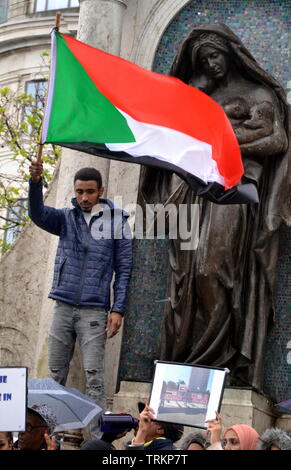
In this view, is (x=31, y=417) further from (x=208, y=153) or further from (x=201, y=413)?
(x=208, y=153)

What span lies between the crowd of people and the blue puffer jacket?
2286 millimetres

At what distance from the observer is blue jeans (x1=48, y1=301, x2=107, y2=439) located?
10359 mm

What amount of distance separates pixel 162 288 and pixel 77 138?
270 centimetres

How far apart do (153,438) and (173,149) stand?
2.94 m

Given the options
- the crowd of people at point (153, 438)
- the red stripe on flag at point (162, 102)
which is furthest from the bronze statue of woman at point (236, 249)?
the crowd of people at point (153, 438)

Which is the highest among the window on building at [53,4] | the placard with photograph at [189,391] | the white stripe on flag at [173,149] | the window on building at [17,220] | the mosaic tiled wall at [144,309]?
the window on building at [53,4]

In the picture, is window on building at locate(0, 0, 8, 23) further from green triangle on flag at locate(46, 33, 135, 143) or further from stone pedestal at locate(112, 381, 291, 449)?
green triangle on flag at locate(46, 33, 135, 143)

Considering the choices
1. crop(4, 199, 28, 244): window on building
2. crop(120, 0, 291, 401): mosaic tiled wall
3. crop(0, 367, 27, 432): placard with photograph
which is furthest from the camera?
crop(4, 199, 28, 244): window on building

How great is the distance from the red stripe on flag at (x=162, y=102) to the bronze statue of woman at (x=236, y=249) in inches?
46.6

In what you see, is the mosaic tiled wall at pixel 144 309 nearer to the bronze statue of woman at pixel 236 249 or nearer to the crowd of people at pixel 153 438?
the bronze statue of woman at pixel 236 249

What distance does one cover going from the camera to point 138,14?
12586 millimetres

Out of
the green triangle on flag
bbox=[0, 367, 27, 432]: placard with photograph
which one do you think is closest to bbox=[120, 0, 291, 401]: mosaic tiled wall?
the green triangle on flag

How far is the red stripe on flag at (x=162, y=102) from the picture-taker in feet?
32.4

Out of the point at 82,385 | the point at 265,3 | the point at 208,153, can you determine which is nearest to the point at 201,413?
the point at 208,153
